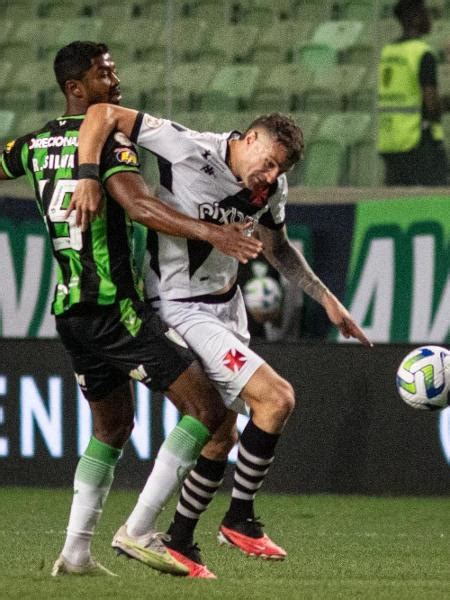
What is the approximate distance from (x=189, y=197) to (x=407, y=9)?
20.4 feet

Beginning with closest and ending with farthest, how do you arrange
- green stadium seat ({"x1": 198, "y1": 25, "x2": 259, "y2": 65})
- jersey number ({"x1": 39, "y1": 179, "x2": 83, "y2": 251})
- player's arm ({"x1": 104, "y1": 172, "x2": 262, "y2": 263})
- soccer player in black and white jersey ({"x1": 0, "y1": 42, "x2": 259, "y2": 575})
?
player's arm ({"x1": 104, "y1": 172, "x2": 262, "y2": 263}) < soccer player in black and white jersey ({"x1": 0, "y1": 42, "x2": 259, "y2": 575}) < jersey number ({"x1": 39, "y1": 179, "x2": 83, "y2": 251}) < green stadium seat ({"x1": 198, "y1": 25, "x2": 259, "y2": 65})

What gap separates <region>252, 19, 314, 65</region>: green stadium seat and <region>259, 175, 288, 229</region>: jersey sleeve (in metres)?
5.82

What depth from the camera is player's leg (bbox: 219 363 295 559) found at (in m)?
5.67

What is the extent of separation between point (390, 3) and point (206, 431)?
6.90 m

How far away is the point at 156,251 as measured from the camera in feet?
19.5

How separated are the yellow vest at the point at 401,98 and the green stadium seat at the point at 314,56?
46cm

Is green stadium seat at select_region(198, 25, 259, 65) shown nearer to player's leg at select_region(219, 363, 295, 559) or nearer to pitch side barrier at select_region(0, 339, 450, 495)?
pitch side barrier at select_region(0, 339, 450, 495)

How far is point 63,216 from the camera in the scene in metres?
5.59

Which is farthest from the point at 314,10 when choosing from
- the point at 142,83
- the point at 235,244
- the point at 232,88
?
the point at 235,244

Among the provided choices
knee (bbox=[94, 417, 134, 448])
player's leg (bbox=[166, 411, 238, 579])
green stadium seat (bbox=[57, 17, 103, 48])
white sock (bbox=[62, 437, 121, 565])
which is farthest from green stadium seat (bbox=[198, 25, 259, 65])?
white sock (bbox=[62, 437, 121, 565])

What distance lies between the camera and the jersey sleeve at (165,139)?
5.82m

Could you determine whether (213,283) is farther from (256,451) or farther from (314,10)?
(314,10)

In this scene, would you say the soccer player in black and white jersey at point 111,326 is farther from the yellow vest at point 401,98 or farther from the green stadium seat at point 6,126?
the green stadium seat at point 6,126

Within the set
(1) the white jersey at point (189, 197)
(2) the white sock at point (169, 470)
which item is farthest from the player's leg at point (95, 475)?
(1) the white jersey at point (189, 197)
